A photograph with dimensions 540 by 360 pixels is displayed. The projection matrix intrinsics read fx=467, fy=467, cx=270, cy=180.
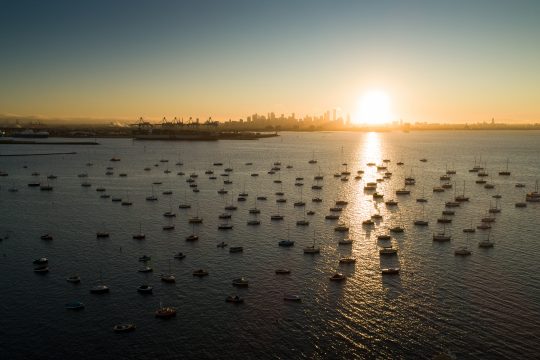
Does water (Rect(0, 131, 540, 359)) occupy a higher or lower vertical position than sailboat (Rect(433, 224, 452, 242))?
lower


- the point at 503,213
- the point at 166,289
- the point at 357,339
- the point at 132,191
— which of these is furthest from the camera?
the point at 132,191

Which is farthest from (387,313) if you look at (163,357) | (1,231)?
(1,231)

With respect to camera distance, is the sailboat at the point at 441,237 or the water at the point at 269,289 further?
the sailboat at the point at 441,237

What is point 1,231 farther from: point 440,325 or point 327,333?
point 440,325

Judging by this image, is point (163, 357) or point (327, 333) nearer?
point (163, 357)

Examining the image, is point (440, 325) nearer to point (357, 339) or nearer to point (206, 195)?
point (357, 339)

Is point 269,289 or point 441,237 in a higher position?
point 441,237

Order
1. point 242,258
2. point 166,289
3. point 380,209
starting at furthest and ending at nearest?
point 380,209 < point 242,258 < point 166,289

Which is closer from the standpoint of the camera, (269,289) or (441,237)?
(269,289)

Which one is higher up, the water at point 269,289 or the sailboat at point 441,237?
the sailboat at point 441,237

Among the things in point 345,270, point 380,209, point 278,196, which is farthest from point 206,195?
point 345,270

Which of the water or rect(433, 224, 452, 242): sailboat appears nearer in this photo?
the water
